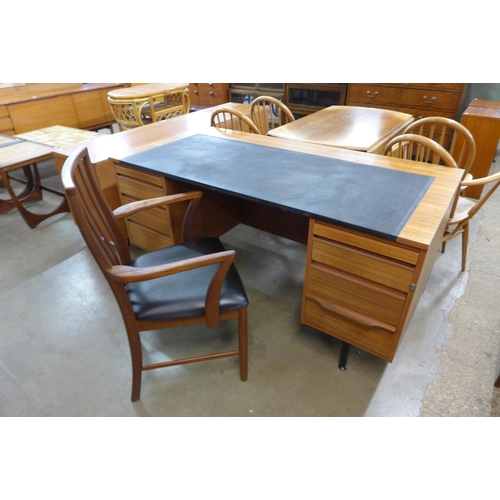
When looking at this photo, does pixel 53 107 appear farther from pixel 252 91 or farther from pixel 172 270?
pixel 172 270

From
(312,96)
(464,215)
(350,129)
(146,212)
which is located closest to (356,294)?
(464,215)

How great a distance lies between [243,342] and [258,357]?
253mm

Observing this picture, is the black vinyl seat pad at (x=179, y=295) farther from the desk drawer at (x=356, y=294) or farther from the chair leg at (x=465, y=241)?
the chair leg at (x=465, y=241)

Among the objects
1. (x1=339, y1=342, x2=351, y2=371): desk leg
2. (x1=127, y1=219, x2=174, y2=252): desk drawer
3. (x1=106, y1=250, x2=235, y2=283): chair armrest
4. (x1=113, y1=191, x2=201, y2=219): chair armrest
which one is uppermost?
(x1=113, y1=191, x2=201, y2=219): chair armrest

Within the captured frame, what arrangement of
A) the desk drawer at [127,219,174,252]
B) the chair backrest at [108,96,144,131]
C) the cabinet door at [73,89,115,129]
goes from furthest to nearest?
1. the cabinet door at [73,89,115,129]
2. the chair backrest at [108,96,144,131]
3. the desk drawer at [127,219,174,252]

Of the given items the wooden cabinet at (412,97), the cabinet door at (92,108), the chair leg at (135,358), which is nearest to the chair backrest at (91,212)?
the chair leg at (135,358)

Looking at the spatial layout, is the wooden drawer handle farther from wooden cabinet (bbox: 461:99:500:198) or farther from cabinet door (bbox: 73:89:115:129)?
cabinet door (bbox: 73:89:115:129)

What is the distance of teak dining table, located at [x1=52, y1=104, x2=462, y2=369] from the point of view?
112 cm

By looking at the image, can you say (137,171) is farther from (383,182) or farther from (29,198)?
(29,198)

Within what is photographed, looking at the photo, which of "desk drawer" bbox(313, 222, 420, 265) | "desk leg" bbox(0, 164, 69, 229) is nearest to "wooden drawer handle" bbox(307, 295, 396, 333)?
"desk drawer" bbox(313, 222, 420, 265)

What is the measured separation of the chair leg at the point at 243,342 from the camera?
1305mm

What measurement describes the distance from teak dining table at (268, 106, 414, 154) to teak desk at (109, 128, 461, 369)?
31 cm

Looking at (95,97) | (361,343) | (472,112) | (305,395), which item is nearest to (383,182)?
(361,343)

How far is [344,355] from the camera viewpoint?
1496 mm
